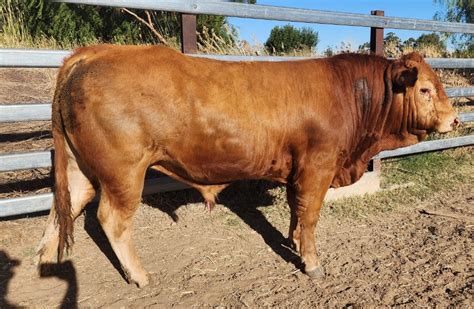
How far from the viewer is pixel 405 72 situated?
3725 mm

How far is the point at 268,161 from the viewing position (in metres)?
3.56

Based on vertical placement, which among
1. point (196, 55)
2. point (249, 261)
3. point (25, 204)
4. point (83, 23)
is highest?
point (83, 23)

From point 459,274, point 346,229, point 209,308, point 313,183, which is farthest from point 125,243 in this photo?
point 459,274

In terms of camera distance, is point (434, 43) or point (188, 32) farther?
point (434, 43)

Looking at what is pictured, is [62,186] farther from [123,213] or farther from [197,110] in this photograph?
[197,110]

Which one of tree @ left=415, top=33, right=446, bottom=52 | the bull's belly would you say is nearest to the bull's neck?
the bull's belly

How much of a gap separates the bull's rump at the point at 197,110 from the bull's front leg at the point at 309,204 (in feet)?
0.60

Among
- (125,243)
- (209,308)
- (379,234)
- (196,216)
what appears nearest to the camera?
(209,308)

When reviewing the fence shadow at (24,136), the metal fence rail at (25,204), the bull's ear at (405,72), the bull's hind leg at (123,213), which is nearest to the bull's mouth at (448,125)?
the bull's ear at (405,72)

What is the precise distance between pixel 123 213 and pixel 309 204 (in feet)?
4.90

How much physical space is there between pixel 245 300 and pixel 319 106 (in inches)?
62.9

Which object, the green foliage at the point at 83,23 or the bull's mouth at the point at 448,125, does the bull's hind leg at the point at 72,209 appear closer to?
the bull's mouth at the point at 448,125

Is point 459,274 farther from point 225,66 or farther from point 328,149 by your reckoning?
point 225,66

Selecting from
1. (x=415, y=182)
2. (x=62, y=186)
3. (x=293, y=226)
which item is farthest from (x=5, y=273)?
(x=415, y=182)
